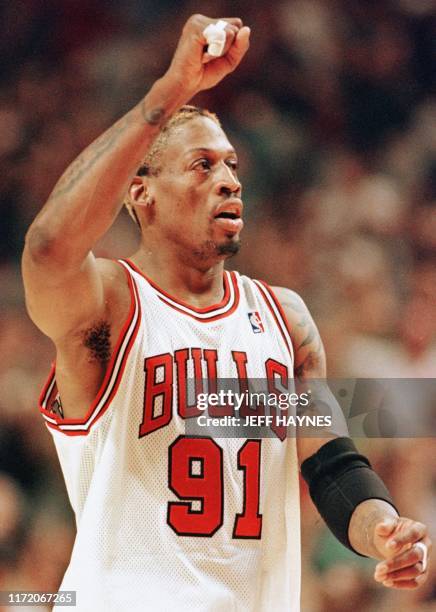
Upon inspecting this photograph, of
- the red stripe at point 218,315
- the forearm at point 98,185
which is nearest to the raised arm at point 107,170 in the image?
the forearm at point 98,185

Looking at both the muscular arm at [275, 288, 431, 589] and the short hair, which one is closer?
the muscular arm at [275, 288, 431, 589]

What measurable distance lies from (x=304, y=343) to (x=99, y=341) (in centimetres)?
59

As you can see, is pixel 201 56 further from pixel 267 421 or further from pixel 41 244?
pixel 267 421

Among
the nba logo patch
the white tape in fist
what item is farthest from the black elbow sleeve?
the white tape in fist

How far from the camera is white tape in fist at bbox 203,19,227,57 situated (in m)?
1.54

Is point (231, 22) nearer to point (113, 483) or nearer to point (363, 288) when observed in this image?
point (113, 483)

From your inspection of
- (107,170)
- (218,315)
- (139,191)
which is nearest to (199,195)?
(139,191)

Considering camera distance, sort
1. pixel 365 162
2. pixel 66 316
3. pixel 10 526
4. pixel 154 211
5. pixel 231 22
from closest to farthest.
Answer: pixel 231 22 → pixel 66 316 → pixel 154 211 → pixel 10 526 → pixel 365 162

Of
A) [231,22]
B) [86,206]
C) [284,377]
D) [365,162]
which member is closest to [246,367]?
[284,377]

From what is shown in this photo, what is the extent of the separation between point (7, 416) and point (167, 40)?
1.35 m

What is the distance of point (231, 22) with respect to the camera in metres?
1.57

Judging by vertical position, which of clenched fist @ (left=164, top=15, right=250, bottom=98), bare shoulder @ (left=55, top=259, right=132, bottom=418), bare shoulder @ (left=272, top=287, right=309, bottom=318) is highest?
clenched fist @ (left=164, top=15, right=250, bottom=98)

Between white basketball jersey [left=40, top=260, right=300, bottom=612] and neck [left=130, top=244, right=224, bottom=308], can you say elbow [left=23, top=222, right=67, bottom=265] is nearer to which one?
white basketball jersey [left=40, top=260, right=300, bottom=612]

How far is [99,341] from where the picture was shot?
1853 millimetres
